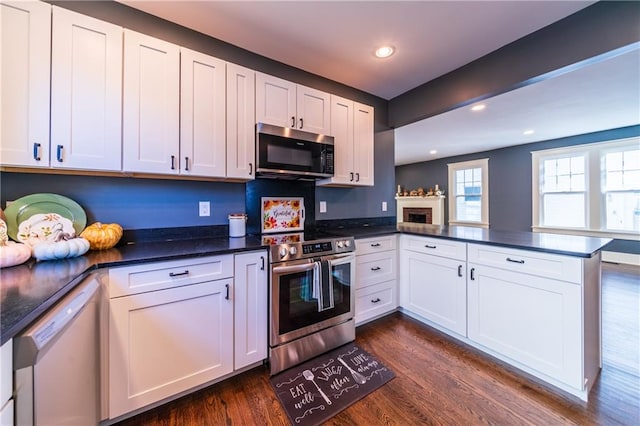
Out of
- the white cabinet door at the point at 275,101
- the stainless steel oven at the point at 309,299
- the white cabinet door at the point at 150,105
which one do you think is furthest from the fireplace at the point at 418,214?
the white cabinet door at the point at 150,105

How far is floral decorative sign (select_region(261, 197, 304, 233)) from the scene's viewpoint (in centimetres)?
235

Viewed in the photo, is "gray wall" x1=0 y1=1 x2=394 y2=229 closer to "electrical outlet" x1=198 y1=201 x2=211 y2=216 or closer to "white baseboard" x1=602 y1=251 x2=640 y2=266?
"electrical outlet" x1=198 y1=201 x2=211 y2=216

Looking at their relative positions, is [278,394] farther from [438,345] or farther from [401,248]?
[401,248]

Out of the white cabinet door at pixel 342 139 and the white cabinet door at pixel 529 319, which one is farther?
the white cabinet door at pixel 342 139

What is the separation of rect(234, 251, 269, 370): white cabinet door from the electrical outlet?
64 centimetres

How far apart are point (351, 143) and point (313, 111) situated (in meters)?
0.54

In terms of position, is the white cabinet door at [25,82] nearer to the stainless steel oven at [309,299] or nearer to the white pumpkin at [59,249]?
the white pumpkin at [59,249]

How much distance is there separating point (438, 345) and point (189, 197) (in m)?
2.45

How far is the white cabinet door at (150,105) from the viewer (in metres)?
1.57

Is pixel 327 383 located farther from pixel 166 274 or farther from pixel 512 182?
pixel 512 182

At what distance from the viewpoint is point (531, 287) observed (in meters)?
1.71

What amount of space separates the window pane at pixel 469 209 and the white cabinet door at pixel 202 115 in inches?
263

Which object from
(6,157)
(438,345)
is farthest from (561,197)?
(6,157)

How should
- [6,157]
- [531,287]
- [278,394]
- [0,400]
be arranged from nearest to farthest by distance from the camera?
[0,400]
[6,157]
[278,394]
[531,287]
